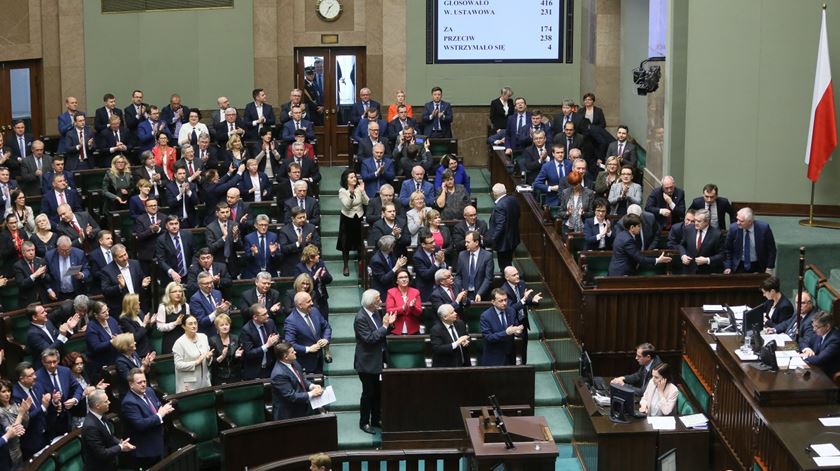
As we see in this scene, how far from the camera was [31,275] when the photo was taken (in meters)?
13.6

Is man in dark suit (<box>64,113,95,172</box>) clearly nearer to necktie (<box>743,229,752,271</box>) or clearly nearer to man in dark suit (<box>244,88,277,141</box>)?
man in dark suit (<box>244,88,277,141</box>)

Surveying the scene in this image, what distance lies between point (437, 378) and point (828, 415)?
11.4ft

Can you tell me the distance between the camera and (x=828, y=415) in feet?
35.3

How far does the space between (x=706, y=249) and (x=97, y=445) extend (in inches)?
249

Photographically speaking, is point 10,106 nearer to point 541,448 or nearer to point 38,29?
point 38,29

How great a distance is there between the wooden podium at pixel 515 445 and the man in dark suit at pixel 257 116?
795 centimetres

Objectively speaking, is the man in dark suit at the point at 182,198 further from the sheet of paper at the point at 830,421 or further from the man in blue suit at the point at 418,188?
the sheet of paper at the point at 830,421

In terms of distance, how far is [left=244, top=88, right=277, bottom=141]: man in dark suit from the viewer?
18.0 m

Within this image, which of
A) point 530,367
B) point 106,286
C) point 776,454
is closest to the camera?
point 776,454

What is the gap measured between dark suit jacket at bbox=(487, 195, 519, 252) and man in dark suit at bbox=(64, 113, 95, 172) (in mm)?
5466

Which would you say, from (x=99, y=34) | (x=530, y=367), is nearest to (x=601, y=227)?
(x=530, y=367)

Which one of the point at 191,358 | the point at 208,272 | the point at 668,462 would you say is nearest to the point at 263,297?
the point at 208,272

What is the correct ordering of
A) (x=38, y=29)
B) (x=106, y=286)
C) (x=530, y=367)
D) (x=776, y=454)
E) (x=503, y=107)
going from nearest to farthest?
(x=776, y=454), (x=530, y=367), (x=106, y=286), (x=503, y=107), (x=38, y=29)

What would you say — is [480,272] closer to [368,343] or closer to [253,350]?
[368,343]
